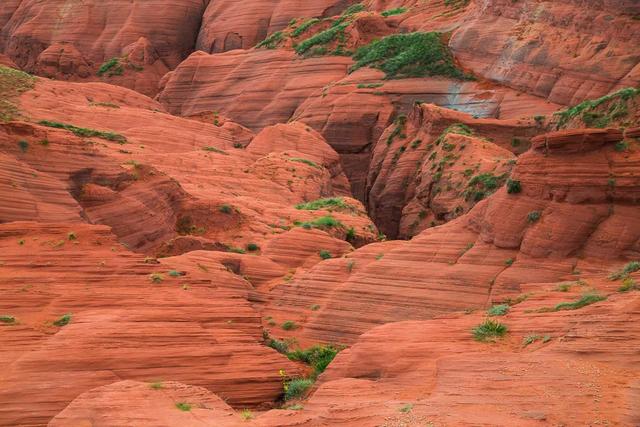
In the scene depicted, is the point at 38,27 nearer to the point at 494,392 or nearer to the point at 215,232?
the point at 215,232

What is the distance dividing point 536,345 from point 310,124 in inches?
1570

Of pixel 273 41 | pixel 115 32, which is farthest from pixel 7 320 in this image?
pixel 115 32

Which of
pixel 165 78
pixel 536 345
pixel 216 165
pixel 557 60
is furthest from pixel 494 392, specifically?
pixel 165 78

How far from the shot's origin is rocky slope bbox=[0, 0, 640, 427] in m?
17.9

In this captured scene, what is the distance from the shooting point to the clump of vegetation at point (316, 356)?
2477 cm

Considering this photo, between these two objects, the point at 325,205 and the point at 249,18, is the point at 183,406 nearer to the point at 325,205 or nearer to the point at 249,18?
the point at 325,205

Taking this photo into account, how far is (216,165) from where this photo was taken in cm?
4719

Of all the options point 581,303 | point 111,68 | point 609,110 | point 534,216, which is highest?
point 609,110

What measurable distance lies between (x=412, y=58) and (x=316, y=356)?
35.3m

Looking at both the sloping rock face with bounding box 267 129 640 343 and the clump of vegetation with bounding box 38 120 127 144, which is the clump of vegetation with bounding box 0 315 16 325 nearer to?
the sloping rock face with bounding box 267 129 640 343

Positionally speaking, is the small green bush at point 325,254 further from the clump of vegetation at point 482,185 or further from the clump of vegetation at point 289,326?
the clump of vegetation at point 482,185

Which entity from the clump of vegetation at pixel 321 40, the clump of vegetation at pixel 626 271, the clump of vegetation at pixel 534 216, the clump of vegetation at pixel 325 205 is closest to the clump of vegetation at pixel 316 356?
the clump of vegetation at pixel 534 216

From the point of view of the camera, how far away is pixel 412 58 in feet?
190

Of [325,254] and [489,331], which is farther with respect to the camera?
[325,254]
